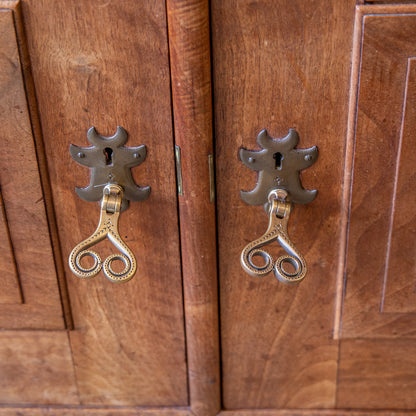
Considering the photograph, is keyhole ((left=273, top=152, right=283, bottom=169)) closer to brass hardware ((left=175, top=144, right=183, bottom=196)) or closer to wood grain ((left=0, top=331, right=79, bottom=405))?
brass hardware ((left=175, top=144, right=183, bottom=196))

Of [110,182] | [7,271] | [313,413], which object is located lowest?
[313,413]

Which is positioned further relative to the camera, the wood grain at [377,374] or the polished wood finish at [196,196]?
the wood grain at [377,374]

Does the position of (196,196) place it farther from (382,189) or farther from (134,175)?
(382,189)

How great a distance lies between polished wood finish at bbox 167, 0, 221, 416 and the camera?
421 mm

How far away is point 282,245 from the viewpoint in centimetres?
45

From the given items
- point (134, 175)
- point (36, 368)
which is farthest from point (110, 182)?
point (36, 368)

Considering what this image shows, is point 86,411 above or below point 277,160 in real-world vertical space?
below

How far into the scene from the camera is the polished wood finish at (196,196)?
42cm

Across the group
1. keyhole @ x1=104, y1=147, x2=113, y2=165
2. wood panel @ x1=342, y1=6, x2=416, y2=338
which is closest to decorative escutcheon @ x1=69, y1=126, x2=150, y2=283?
keyhole @ x1=104, y1=147, x2=113, y2=165

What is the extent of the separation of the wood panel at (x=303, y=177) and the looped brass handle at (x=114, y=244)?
11cm

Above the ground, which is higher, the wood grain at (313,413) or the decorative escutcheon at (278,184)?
the decorative escutcheon at (278,184)

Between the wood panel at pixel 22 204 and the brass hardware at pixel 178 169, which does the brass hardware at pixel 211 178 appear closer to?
the brass hardware at pixel 178 169

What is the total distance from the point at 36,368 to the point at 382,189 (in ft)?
1.47

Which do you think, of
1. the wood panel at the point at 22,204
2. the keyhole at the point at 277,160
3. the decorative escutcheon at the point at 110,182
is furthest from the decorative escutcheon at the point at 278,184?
the wood panel at the point at 22,204
